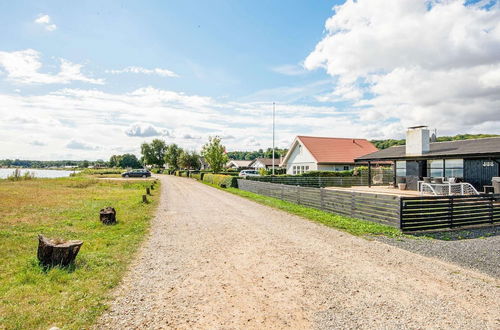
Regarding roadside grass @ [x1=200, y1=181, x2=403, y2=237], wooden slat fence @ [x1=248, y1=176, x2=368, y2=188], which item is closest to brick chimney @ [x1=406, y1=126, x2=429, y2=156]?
wooden slat fence @ [x1=248, y1=176, x2=368, y2=188]

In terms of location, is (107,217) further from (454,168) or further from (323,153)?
(323,153)

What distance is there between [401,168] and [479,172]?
766 centimetres

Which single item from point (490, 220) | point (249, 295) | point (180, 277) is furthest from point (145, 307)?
point (490, 220)

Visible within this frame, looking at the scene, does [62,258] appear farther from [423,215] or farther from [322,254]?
[423,215]

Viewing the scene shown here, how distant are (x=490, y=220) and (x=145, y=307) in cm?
1290

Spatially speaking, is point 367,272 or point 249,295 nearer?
point 249,295

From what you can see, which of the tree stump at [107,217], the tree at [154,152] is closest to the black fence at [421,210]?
the tree stump at [107,217]

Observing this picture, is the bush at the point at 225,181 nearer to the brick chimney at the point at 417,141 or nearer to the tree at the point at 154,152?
the brick chimney at the point at 417,141

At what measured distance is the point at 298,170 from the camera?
42.8m

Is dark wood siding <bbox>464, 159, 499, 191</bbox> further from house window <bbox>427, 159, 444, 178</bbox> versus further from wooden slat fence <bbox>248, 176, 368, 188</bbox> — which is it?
wooden slat fence <bbox>248, 176, 368, 188</bbox>

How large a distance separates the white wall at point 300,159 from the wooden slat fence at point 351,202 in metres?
20.6

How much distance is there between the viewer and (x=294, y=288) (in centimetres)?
547

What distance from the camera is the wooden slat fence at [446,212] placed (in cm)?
1032

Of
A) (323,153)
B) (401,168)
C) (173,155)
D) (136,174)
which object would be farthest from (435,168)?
(173,155)
